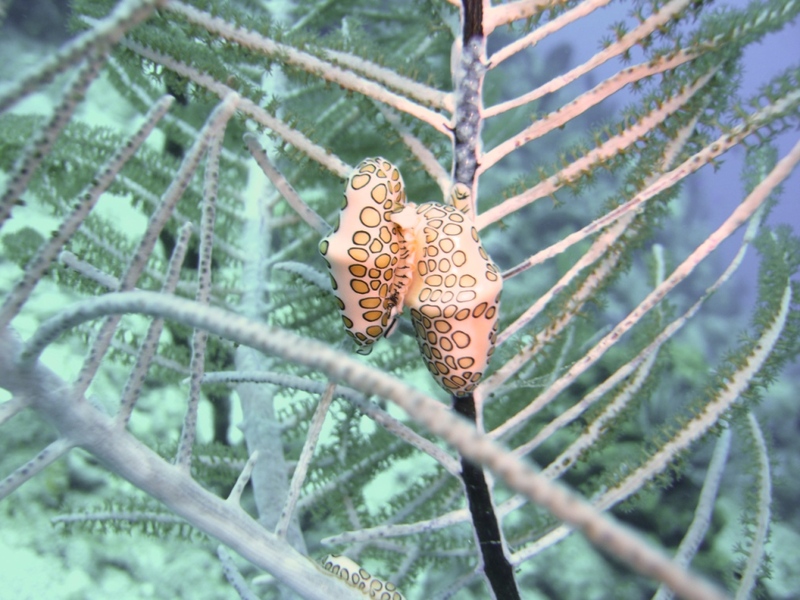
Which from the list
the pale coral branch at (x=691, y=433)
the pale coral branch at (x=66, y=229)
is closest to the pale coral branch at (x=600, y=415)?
the pale coral branch at (x=691, y=433)

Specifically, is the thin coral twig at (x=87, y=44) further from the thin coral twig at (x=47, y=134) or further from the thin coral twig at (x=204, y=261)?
the thin coral twig at (x=204, y=261)

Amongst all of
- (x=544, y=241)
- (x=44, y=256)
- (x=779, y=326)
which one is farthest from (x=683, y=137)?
(x=544, y=241)

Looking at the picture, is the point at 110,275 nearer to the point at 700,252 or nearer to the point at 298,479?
the point at 298,479

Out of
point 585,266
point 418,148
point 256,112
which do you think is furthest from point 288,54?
point 585,266

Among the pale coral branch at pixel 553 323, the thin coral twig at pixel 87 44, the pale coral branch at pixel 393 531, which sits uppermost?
the thin coral twig at pixel 87 44

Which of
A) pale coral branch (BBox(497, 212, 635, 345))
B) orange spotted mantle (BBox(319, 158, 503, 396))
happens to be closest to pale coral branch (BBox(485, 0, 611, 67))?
orange spotted mantle (BBox(319, 158, 503, 396))

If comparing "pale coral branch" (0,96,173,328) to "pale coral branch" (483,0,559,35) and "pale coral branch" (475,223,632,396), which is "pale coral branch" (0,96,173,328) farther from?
"pale coral branch" (475,223,632,396)

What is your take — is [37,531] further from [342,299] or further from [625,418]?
[625,418]

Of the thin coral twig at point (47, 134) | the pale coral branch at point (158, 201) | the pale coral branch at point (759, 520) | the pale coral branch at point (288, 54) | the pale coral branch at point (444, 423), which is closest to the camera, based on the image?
the pale coral branch at point (444, 423)

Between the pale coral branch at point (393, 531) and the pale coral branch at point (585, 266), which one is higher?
the pale coral branch at point (585, 266)
